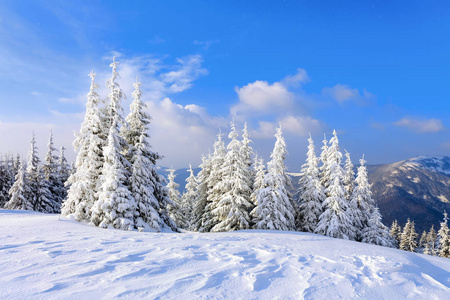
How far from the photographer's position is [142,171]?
1809 cm

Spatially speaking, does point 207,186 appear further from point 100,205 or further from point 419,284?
point 419,284

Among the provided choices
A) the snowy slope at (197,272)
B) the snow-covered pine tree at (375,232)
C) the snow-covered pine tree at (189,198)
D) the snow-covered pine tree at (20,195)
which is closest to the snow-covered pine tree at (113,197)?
the snowy slope at (197,272)

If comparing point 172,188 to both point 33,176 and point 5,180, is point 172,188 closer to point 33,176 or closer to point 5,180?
point 33,176

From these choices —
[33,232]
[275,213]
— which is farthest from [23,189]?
[275,213]

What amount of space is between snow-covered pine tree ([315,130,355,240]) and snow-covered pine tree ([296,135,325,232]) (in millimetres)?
793

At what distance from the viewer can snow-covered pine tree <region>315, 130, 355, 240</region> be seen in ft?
80.2

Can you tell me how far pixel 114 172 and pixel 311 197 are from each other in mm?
20301

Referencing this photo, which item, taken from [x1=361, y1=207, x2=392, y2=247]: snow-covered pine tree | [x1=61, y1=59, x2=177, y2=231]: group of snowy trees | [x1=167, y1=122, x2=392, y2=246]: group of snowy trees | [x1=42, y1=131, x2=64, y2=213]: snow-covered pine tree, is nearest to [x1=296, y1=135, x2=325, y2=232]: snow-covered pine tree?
[x1=167, y1=122, x2=392, y2=246]: group of snowy trees

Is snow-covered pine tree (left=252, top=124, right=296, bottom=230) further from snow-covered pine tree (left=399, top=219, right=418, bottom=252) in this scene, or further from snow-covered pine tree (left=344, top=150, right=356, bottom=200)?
snow-covered pine tree (left=399, top=219, right=418, bottom=252)

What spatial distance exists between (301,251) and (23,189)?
39.7 metres

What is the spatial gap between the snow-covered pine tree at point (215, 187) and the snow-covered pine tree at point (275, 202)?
→ 426 cm

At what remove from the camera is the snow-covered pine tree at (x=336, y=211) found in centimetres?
2444

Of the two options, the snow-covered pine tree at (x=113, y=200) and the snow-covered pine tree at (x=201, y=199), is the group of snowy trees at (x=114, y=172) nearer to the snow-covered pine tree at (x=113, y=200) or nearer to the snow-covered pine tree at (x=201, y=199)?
the snow-covered pine tree at (x=113, y=200)

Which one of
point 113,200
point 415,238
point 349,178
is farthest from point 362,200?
point 415,238
